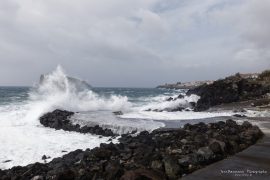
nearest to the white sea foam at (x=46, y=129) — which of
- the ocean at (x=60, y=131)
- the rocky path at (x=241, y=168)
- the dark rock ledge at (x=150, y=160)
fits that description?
the ocean at (x=60, y=131)

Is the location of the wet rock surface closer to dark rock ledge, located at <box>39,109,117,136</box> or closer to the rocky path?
dark rock ledge, located at <box>39,109,117,136</box>

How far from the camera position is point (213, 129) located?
41.4 feet

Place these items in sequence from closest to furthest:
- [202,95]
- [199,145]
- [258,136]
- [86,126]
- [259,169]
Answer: [259,169], [199,145], [258,136], [86,126], [202,95]

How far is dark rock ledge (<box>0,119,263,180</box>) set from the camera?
7424mm

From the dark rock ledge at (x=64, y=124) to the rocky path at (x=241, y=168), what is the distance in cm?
882

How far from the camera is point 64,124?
19.8 m

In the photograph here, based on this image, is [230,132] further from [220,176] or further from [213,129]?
[220,176]

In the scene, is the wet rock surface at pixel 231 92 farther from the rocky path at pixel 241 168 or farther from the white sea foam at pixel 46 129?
the rocky path at pixel 241 168

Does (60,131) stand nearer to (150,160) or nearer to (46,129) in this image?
(46,129)

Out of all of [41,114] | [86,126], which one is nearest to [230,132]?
[86,126]

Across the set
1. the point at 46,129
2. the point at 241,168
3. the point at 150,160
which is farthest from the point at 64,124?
the point at 241,168

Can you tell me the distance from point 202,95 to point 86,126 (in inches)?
706

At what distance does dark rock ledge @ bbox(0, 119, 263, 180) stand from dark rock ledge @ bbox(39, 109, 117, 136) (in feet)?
16.0

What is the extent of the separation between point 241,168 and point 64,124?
13.9m
